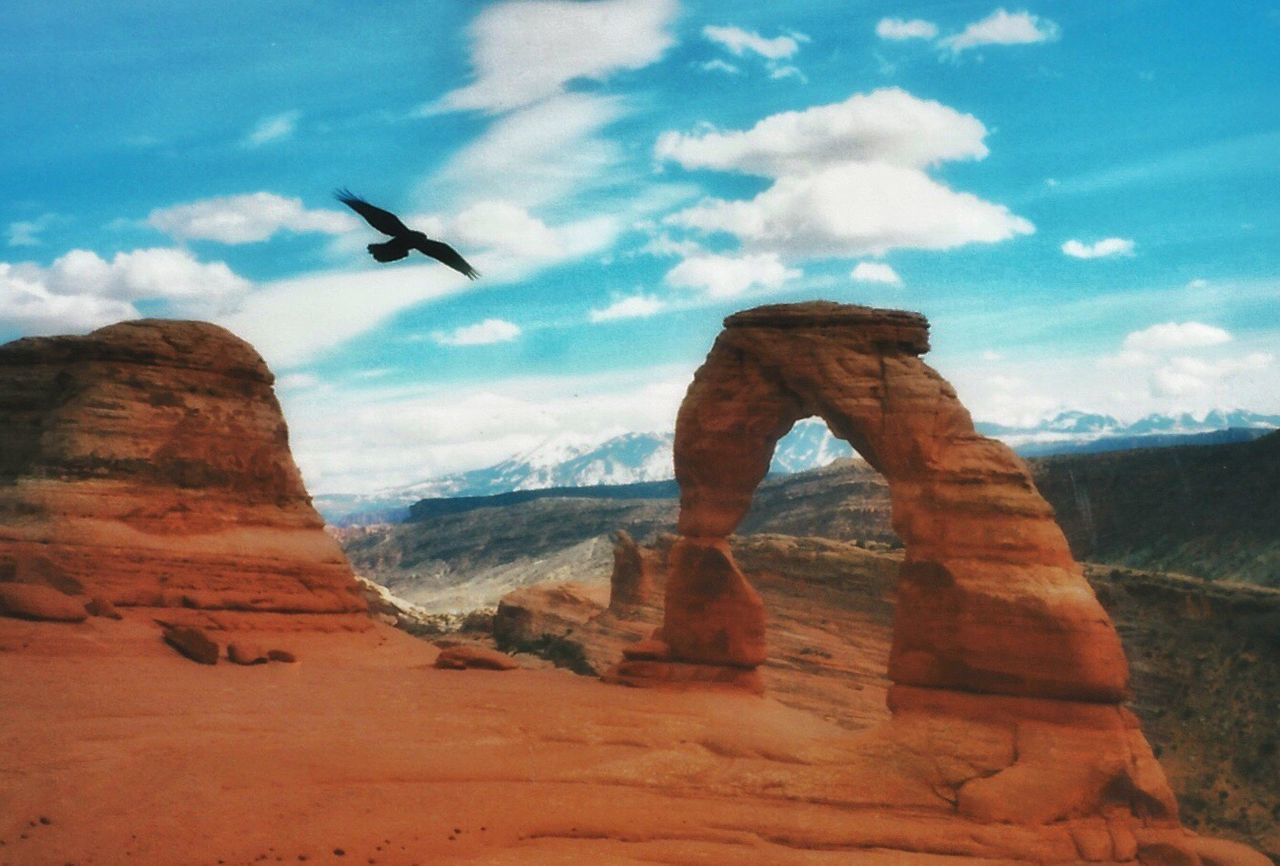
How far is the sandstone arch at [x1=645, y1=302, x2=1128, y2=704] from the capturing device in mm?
17125

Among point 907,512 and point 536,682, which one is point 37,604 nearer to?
point 536,682

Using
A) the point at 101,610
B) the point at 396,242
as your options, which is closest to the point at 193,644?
the point at 101,610

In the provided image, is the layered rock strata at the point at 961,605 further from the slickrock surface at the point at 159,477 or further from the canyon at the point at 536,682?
the slickrock surface at the point at 159,477

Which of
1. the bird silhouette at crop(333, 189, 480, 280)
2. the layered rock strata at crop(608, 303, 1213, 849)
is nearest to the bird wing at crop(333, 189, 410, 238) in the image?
the bird silhouette at crop(333, 189, 480, 280)

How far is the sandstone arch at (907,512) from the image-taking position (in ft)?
56.2

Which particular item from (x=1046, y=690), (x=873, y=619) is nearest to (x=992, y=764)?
(x=1046, y=690)

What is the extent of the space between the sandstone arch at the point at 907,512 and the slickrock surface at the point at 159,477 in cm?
790

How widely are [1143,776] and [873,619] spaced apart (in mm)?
21280

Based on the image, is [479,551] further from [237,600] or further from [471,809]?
[471,809]

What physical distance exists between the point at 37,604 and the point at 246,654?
3.19 meters

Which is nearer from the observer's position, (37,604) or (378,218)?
(378,218)

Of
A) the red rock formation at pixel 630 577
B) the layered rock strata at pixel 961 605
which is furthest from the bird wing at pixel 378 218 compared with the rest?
the red rock formation at pixel 630 577

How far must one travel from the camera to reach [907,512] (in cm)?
1864

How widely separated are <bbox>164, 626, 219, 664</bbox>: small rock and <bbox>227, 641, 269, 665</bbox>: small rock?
1.18 ft
